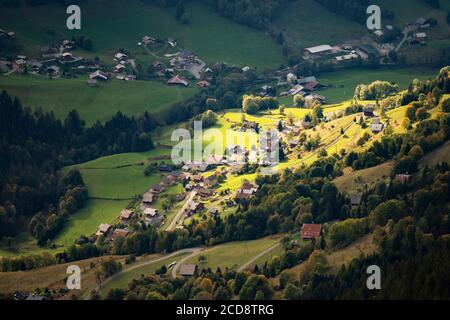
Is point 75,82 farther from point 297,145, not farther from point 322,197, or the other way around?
point 322,197

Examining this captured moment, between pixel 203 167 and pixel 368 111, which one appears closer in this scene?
pixel 203 167

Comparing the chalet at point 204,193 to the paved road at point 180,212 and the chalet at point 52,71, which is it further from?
the chalet at point 52,71

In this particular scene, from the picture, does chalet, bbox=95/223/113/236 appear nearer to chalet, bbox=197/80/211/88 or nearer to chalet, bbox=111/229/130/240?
chalet, bbox=111/229/130/240

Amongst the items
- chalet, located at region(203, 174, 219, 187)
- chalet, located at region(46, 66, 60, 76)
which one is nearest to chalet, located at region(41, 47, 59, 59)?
chalet, located at region(46, 66, 60, 76)

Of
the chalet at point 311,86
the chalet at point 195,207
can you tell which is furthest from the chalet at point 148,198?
the chalet at point 311,86

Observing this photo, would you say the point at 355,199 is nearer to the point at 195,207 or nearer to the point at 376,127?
the point at 376,127

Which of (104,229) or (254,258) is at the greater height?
(254,258)

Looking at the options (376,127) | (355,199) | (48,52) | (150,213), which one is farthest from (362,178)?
(48,52)
